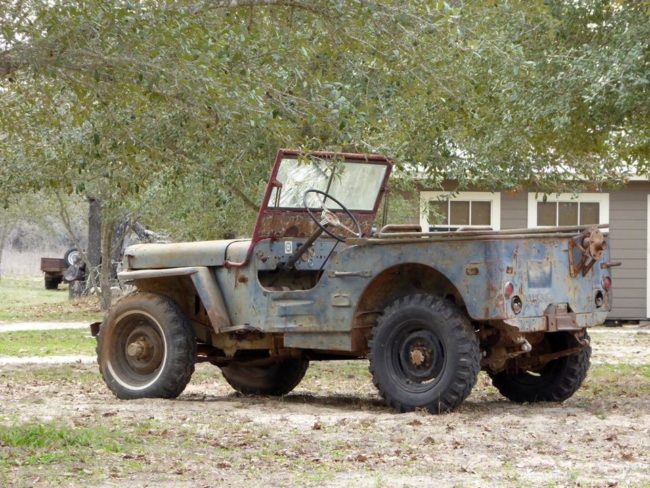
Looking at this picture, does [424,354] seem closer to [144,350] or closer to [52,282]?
[144,350]

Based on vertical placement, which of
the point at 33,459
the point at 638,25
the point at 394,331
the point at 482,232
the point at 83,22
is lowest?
the point at 33,459

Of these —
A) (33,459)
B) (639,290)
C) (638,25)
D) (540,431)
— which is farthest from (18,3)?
(639,290)

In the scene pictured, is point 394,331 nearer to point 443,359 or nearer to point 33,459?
point 443,359

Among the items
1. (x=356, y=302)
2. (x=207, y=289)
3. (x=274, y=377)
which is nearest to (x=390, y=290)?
(x=356, y=302)

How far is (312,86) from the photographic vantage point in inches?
404

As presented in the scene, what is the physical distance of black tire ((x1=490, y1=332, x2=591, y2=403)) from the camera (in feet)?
37.3

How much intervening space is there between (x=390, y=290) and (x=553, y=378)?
1.72 meters

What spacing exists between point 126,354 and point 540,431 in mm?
4145

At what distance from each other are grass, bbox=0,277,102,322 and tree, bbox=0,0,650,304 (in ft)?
34.2

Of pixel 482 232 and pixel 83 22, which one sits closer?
pixel 83 22

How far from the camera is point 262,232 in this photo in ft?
37.8

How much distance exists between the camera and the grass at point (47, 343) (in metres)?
18.6

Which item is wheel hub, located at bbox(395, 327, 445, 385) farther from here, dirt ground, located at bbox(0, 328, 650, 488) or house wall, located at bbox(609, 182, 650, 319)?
house wall, located at bbox(609, 182, 650, 319)

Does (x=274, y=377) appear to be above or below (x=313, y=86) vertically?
below
